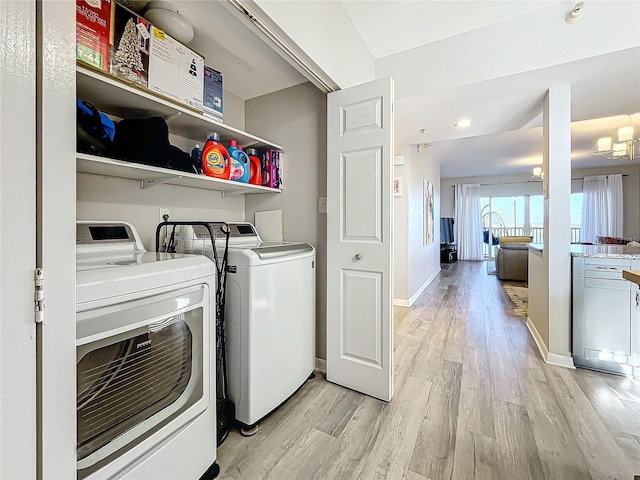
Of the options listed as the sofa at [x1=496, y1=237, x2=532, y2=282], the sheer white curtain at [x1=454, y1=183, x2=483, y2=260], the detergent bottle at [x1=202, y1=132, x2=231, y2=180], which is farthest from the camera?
the sheer white curtain at [x1=454, y1=183, x2=483, y2=260]

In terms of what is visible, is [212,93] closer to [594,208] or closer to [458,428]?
[458,428]

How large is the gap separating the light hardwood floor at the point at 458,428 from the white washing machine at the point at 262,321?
167 mm

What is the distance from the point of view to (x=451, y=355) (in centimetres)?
249

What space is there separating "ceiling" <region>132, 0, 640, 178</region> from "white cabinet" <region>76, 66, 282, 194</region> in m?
0.48

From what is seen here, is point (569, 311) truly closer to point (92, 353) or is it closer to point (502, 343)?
point (502, 343)

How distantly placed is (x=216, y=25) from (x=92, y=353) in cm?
164

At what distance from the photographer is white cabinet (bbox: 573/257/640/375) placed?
2.15m

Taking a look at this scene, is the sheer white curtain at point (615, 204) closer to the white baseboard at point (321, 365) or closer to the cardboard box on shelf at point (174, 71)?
the white baseboard at point (321, 365)

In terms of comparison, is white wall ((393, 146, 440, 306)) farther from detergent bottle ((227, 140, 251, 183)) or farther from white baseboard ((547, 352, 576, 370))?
detergent bottle ((227, 140, 251, 183))

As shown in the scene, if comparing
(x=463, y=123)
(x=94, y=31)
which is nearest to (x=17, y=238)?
(x=94, y=31)

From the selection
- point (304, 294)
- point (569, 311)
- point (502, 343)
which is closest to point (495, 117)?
point (569, 311)

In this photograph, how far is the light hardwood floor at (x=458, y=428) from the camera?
51.6 inches

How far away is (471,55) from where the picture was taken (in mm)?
2242

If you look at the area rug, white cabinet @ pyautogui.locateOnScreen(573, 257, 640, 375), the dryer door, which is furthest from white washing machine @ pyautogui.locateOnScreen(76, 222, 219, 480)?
the area rug
